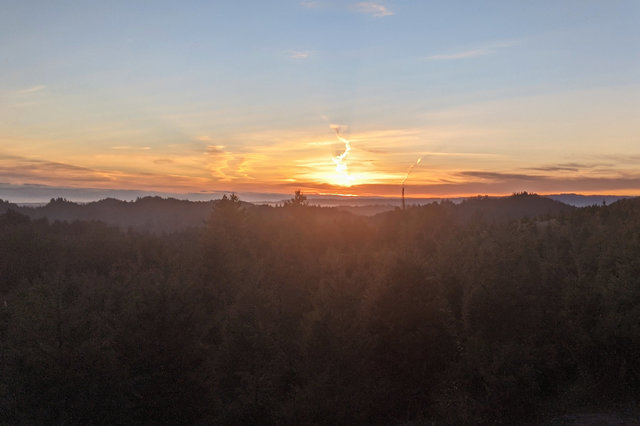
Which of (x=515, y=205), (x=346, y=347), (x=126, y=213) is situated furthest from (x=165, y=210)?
(x=346, y=347)

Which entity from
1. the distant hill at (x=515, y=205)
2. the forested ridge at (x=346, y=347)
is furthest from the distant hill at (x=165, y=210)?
the forested ridge at (x=346, y=347)

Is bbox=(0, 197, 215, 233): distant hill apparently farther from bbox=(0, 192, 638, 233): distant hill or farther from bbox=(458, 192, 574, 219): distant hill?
bbox=(458, 192, 574, 219): distant hill

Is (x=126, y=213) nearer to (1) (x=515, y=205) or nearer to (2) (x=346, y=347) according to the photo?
(1) (x=515, y=205)

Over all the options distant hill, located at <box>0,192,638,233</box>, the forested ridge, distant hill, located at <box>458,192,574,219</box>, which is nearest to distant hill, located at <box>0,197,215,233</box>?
distant hill, located at <box>0,192,638,233</box>

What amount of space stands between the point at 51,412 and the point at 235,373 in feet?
24.6

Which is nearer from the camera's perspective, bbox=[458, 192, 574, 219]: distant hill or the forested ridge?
Result: the forested ridge

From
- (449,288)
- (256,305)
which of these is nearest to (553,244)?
(449,288)

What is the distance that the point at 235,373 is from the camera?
23.0 meters

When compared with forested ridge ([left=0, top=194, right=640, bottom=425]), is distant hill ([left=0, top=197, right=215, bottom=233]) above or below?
above

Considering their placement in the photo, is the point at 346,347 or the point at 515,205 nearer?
the point at 346,347

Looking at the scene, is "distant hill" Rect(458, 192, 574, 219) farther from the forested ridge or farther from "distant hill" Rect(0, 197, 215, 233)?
the forested ridge

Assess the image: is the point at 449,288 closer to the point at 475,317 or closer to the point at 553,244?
the point at 475,317

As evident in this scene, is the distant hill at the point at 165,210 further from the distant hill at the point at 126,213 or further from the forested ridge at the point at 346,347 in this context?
the forested ridge at the point at 346,347

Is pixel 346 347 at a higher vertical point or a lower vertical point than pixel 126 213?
lower
